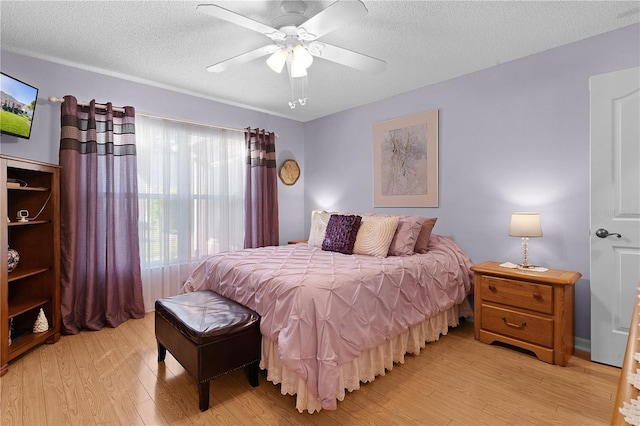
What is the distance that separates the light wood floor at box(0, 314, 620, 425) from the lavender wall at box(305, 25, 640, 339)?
809 millimetres

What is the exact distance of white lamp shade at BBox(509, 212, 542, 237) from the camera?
8.04 feet

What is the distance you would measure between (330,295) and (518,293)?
1631mm

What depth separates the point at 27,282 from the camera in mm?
2723

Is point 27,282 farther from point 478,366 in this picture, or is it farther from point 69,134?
point 478,366

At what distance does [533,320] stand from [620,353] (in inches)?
21.7

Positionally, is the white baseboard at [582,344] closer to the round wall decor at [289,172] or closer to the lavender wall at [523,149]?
the lavender wall at [523,149]

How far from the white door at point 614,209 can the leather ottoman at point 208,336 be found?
2.49 meters

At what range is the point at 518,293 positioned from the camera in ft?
8.07

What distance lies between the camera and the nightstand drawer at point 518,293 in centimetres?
233

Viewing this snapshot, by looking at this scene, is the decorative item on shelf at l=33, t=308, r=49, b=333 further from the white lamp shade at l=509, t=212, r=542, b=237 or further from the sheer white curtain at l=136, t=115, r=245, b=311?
the white lamp shade at l=509, t=212, r=542, b=237

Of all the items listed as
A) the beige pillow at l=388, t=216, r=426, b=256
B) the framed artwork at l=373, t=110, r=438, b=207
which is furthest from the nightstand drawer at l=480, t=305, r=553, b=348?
the framed artwork at l=373, t=110, r=438, b=207

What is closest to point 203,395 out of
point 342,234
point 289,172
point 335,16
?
point 342,234

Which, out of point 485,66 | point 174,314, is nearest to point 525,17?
point 485,66

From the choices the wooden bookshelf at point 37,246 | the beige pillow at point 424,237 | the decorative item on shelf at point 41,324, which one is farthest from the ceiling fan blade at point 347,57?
the decorative item on shelf at point 41,324
